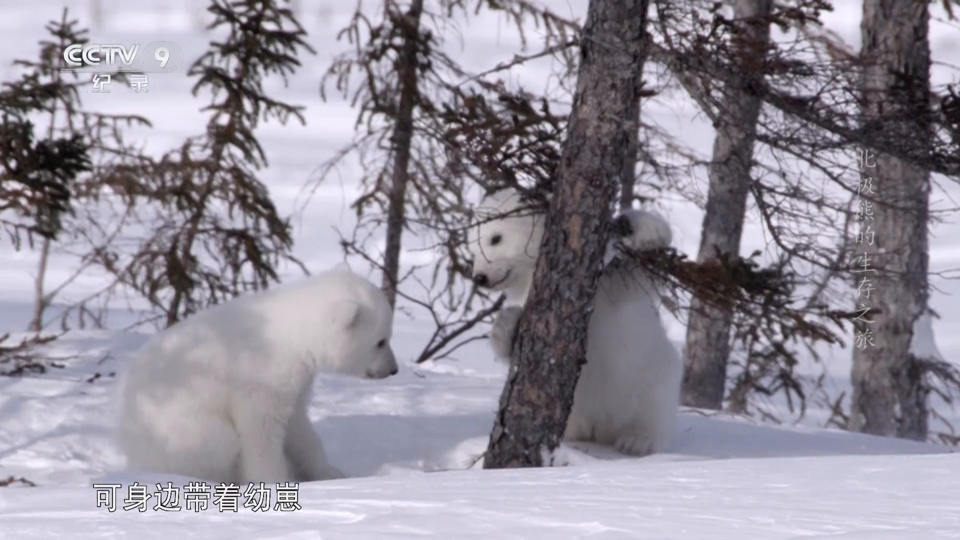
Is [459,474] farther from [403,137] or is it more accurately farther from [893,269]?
[403,137]

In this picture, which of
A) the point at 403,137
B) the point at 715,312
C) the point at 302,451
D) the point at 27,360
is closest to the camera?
the point at 302,451

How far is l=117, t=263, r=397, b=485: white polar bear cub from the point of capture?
6266mm

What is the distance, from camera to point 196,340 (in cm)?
636

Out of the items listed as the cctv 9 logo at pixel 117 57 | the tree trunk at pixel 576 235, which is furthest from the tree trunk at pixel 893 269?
the cctv 9 logo at pixel 117 57

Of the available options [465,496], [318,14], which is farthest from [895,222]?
[318,14]

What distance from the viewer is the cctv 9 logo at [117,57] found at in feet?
36.2

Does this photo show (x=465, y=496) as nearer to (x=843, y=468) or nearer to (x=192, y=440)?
(x=843, y=468)

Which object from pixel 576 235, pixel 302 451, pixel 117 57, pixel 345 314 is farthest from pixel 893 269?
pixel 117 57

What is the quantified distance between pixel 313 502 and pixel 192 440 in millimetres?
2611

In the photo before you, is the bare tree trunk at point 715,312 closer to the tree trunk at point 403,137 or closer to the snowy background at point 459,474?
the snowy background at point 459,474

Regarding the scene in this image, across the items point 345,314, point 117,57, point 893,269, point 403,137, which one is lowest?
point 345,314

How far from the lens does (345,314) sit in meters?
6.40

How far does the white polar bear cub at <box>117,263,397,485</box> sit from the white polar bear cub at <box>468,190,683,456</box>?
2.73 ft

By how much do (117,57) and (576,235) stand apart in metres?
7.36
